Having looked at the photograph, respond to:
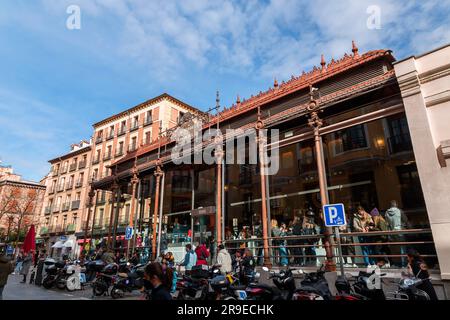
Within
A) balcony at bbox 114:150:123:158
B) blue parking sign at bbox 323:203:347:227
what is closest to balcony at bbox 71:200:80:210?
balcony at bbox 114:150:123:158

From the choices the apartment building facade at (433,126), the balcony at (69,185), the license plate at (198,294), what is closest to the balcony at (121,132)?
the balcony at (69,185)

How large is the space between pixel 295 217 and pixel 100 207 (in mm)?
33658

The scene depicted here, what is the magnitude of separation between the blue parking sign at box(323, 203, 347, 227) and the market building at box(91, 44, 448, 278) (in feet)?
4.15

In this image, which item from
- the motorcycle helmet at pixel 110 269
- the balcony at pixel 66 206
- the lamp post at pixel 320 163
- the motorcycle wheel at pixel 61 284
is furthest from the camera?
the balcony at pixel 66 206

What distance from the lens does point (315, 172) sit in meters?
14.6

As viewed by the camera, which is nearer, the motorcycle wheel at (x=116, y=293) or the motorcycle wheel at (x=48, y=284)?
the motorcycle wheel at (x=116, y=293)

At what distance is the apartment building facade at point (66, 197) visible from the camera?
43.1 m

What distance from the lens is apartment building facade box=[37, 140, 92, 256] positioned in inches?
1695

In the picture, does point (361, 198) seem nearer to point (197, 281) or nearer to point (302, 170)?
point (302, 170)

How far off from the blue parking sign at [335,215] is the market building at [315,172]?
4.15 feet

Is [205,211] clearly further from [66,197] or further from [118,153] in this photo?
[66,197]

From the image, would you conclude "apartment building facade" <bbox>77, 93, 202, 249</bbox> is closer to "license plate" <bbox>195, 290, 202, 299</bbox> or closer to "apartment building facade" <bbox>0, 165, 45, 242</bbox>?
"apartment building facade" <bbox>0, 165, 45, 242</bbox>

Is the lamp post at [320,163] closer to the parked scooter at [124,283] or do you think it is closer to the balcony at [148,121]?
the parked scooter at [124,283]
